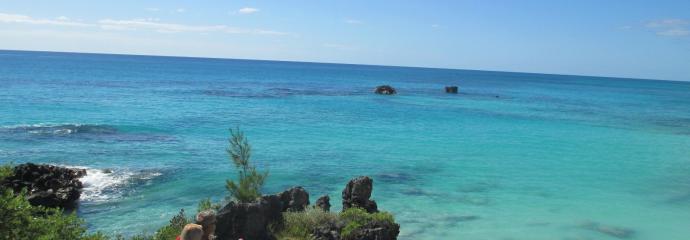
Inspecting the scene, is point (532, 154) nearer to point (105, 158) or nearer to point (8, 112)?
point (105, 158)

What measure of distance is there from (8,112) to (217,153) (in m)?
28.0

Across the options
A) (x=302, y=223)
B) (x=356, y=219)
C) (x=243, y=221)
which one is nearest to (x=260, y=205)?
(x=243, y=221)

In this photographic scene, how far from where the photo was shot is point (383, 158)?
37719mm

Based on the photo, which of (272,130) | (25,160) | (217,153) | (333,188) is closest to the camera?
(333,188)

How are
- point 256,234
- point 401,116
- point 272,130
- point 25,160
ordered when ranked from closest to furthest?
point 256,234, point 25,160, point 272,130, point 401,116

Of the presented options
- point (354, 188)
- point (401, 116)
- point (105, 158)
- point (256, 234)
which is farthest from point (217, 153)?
point (401, 116)

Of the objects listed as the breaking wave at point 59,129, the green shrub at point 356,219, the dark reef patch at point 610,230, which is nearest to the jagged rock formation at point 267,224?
the green shrub at point 356,219

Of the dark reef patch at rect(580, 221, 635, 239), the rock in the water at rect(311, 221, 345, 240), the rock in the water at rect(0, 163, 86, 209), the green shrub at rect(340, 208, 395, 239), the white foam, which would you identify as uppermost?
the green shrub at rect(340, 208, 395, 239)

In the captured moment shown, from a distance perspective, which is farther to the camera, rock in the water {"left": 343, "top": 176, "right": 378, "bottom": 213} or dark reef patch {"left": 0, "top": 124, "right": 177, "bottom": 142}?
dark reef patch {"left": 0, "top": 124, "right": 177, "bottom": 142}

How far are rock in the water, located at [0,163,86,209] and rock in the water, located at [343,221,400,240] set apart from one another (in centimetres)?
1447

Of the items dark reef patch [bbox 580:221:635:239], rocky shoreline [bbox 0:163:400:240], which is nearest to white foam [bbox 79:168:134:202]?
rocky shoreline [bbox 0:163:400:240]

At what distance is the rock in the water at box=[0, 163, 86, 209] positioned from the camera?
24234 mm

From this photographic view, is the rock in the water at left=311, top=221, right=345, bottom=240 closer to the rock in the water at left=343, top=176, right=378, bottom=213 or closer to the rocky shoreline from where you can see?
the rocky shoreline

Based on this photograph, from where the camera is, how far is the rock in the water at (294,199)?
19.8m
